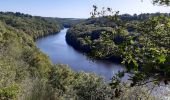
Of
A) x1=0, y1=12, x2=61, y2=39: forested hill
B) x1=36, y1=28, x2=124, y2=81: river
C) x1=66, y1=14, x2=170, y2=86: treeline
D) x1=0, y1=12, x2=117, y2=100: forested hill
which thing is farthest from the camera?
x1=0, y1=12, x2=61, y2=39: forested hill

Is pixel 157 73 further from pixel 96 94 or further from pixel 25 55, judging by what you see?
pixel 25 55

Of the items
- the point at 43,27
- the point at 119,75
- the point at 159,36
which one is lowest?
the point at 43,27

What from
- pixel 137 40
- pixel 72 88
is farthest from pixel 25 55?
pixel 137 40

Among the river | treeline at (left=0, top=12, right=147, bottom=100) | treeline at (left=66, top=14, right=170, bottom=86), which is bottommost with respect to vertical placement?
the river

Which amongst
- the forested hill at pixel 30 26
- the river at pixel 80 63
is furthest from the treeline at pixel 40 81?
the forested hill at pixel 30 26

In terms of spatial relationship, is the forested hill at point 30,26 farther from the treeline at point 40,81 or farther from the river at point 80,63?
the treeline at point 40,81

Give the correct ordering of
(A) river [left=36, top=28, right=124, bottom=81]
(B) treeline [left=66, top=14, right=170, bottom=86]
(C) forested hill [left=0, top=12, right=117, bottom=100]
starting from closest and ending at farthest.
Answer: (B) treeline [left=66, top=14, right=170, bottom=86] < (C) forested hill [left=0, top=12, right=117, bottom=100] < (A) river [left=36, top=28, right=124, bottom=81]

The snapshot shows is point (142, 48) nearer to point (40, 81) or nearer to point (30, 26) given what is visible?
point (40, 81)

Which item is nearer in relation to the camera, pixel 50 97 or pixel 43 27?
pixel 50 97

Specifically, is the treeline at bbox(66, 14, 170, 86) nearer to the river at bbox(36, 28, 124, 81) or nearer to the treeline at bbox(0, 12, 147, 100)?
the treeline at bbox(0, 12, 147, 100)

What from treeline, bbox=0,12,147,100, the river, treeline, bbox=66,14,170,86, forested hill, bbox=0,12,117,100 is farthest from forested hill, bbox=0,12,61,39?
treeline, bbox=66,14,170,86

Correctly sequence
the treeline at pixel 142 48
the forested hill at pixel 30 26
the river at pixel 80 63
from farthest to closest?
the forested hill at pixel 30 26 → the river at pixel 80 63 → the treeline at pixel 142 48
